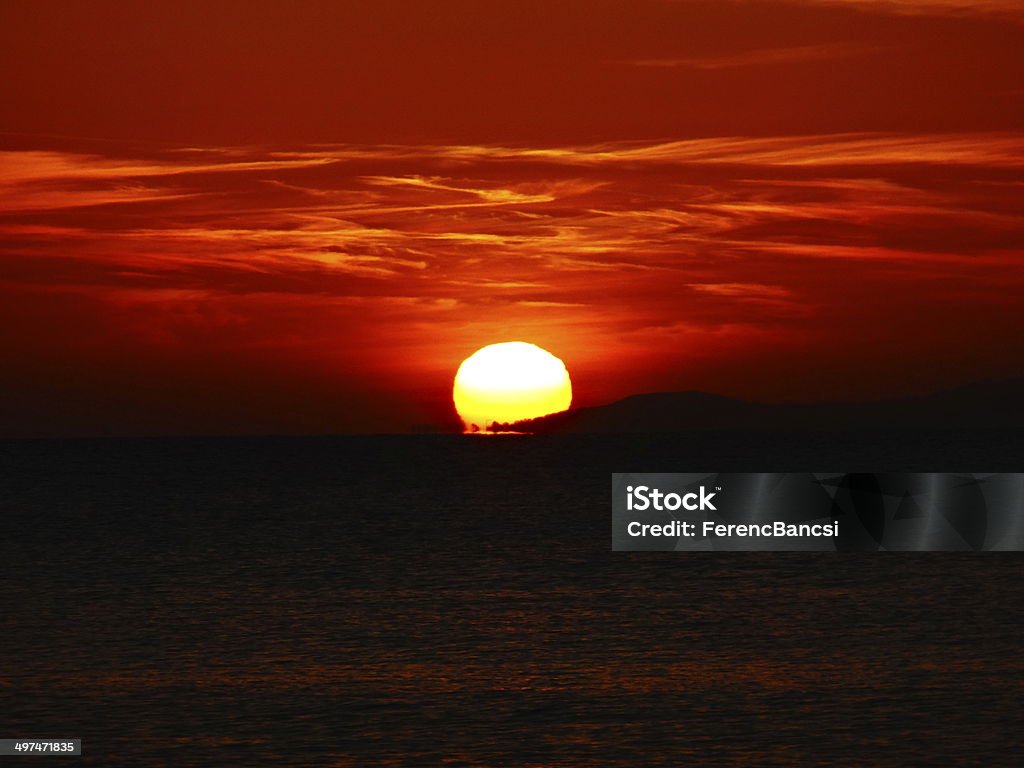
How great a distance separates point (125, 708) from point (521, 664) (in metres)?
10.9

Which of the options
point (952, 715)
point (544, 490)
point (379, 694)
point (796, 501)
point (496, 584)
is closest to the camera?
point (952, 715)

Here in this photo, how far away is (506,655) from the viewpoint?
140 feet

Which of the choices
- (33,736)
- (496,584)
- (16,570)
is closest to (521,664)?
(33,736)

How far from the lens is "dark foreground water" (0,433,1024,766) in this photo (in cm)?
3123

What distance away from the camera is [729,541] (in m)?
80.7

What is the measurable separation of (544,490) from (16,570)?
83.4 meters

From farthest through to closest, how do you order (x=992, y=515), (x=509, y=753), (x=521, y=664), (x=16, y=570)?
1. (x=992, y=515)
2. (x=16, y=570)
3. (x=521, y=664)
4. (x=509, y=753)

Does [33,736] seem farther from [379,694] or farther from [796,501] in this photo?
[796,501]

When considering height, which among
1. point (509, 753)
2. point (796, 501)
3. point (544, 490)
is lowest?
point (509, 753)

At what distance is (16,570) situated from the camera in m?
74.1

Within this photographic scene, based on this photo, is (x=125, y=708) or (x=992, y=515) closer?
(x=125, y=708)

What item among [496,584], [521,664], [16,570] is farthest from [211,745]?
[16,570]

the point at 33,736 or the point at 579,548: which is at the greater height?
the point at 579,548

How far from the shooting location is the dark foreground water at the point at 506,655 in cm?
3123
